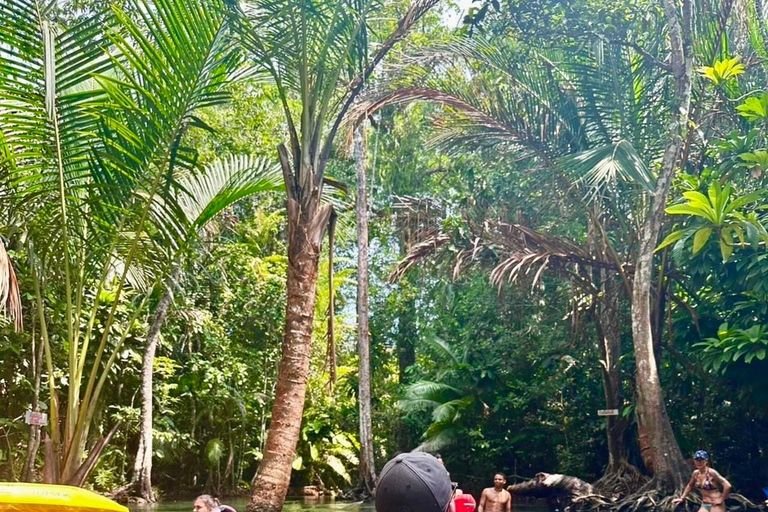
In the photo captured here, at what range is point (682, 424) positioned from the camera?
643 inches

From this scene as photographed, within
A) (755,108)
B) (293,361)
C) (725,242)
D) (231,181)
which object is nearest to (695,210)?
(725,242)

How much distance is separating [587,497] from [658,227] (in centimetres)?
469

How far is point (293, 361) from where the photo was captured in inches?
322

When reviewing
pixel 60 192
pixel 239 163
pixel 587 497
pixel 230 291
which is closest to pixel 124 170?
pixel 60 192

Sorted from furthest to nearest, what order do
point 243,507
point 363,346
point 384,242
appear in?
1. point 384,242
2. point 363,346
3. point 243,507

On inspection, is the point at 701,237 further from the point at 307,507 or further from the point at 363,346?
the point at 363,346

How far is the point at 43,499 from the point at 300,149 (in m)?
5.56

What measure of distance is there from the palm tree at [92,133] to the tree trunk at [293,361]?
157cm

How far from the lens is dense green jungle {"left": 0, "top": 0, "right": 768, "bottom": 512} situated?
22.0 ft

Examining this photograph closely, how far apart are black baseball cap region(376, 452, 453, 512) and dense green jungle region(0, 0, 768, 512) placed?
5.15 meters

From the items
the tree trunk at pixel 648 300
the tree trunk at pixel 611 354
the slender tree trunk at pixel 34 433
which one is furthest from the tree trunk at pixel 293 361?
the tree trunk at pixel 611 354

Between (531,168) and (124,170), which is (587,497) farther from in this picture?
(124,170)

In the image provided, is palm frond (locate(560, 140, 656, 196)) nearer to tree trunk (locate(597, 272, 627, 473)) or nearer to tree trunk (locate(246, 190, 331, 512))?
tree trunk (locate(597, 272, 627, 473))

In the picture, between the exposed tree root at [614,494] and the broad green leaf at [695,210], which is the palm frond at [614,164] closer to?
the broad green leaf at [695,210]
